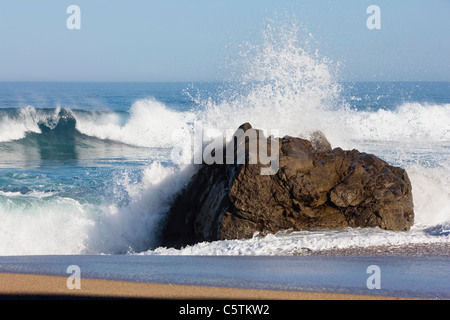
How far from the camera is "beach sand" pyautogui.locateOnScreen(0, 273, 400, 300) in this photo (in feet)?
13.4

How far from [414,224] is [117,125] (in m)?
→ 18.2

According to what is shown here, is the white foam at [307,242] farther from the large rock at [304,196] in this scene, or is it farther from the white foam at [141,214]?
the white foam at [141,214]

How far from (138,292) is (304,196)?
2886mm

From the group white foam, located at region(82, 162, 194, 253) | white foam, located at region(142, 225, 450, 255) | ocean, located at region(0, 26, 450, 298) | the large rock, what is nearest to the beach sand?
ocean, located at region(0, 26, 450, 298)

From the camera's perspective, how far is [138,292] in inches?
165

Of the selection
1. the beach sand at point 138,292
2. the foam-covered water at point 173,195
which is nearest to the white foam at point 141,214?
the foam-covered water at point 173,195

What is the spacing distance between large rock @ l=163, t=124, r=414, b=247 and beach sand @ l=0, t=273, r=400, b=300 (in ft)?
7.05

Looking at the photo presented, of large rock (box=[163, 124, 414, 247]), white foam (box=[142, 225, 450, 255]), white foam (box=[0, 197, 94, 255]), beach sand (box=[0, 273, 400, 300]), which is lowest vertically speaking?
white foam (box=[0, 197, 94, 255])

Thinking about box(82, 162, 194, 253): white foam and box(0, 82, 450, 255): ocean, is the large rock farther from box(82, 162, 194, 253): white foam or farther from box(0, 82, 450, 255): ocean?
box(82, 162, 194, 253): white foam

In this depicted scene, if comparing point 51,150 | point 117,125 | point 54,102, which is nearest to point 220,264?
point 51,150

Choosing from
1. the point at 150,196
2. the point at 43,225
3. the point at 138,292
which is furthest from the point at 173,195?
the point at 138,292

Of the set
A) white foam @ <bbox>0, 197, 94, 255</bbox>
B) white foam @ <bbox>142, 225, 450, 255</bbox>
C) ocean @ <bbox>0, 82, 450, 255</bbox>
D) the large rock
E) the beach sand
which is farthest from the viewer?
white foam @ <bbox>0, 197, 94, 255</bbox>

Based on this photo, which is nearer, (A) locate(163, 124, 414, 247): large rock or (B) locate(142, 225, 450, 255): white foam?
(B) locate(142, 225, 450, 255): white foam

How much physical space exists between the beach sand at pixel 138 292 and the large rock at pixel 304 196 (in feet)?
7.05
